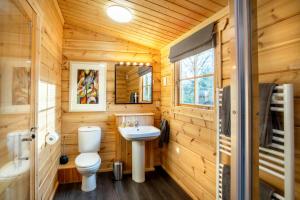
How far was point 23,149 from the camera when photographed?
1.50 meters

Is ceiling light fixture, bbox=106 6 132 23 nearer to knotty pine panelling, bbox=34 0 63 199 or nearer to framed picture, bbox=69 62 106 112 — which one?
knotty pine panelling, bbox=34 0 63 199

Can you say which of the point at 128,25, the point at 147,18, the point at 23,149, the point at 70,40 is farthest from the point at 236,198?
the point at 70,40

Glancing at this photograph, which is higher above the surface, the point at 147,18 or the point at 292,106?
the point at 147,18

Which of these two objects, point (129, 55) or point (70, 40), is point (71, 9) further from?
point (129, 55)

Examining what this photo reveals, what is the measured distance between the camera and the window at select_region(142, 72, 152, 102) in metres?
3.46

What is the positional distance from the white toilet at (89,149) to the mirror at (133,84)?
69 cm

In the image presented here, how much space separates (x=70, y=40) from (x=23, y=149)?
2228 mm

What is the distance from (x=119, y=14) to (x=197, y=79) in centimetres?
133

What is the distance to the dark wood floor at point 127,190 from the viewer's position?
2.45 metres

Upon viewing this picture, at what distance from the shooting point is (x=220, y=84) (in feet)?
6.24

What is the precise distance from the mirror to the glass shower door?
5.74 ft

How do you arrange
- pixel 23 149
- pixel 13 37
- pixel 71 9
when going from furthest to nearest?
pixel 71 9
pixel 23 149
pixel 13 37

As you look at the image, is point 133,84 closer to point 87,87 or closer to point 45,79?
point 87,87

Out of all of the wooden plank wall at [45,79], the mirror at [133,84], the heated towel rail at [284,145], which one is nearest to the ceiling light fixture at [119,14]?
the wooden plank wall at [45,79]
